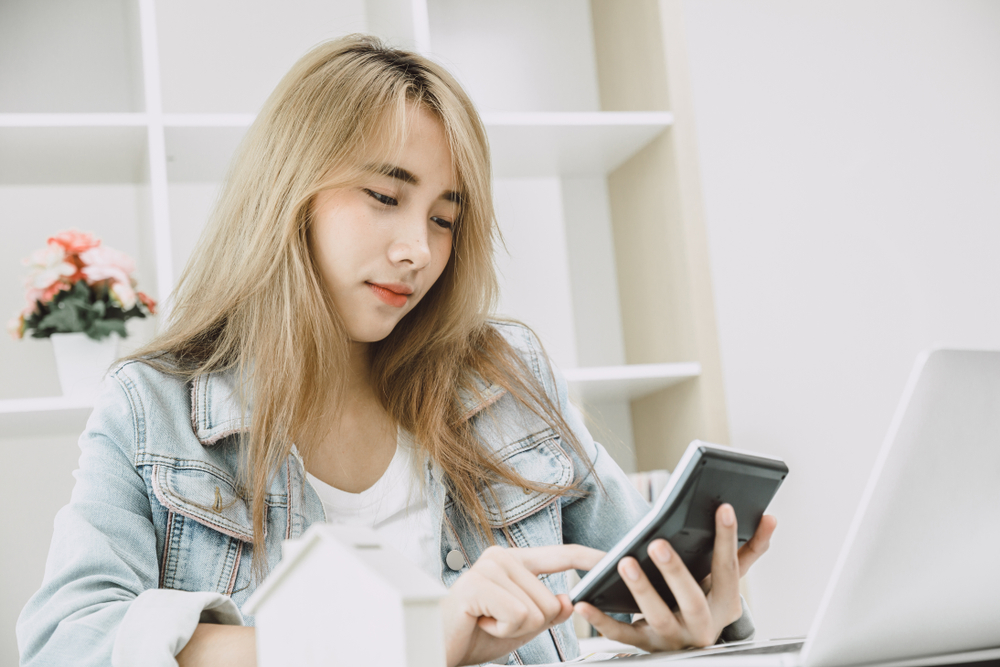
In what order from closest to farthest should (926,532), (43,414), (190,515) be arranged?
(926,532), (190,515), (43,414)

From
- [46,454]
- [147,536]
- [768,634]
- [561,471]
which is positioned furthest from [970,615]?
[46,454]

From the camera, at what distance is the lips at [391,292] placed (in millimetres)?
1111

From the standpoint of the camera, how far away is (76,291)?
5.15ft

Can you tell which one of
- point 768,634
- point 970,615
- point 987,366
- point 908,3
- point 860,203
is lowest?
point 768,634

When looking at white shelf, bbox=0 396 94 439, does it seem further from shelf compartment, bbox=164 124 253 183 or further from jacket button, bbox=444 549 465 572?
jacket button, bbox=444 549 465 572

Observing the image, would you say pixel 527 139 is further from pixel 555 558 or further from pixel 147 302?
pixel 555 558

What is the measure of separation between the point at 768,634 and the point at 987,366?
1.27 meters

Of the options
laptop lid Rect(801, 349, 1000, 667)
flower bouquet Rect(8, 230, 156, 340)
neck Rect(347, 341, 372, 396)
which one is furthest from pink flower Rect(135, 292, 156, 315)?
laptop lid Rect(801, 349, 1000, 667)

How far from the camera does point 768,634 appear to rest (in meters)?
1.64

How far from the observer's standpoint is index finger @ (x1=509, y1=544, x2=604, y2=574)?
69 centimetres

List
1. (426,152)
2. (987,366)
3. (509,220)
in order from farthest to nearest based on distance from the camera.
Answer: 1. (509,220)
2. (426,152)
3. (987,366)

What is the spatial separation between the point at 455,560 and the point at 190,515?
34cm

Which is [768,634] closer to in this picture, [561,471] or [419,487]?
[561,471]

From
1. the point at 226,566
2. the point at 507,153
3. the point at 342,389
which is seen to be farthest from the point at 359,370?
the point at 507,153
